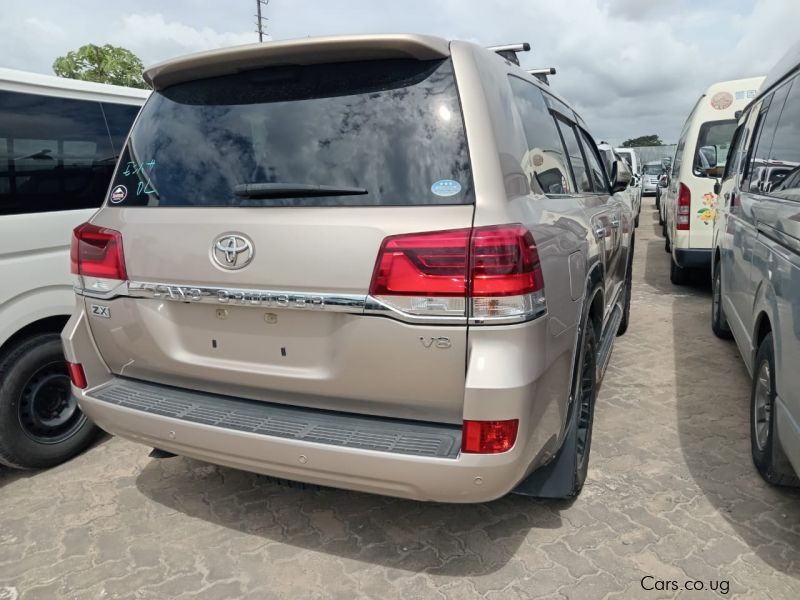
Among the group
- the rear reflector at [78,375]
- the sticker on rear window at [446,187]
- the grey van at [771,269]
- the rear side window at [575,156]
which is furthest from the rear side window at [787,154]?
the rear reflector at [78,375]

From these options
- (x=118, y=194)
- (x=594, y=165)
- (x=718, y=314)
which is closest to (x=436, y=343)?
(x=118, y=194)

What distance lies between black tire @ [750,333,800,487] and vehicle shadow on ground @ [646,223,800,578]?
3.7 inches

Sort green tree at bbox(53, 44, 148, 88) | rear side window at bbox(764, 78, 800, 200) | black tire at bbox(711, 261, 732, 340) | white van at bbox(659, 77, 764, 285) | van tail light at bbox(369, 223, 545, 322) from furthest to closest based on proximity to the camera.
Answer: green tree at bbox(53, 44, 148, 88) → white van at bbox(659, 77, 764, 285) → black tire at bbox(711, 261, 732, 340) → rear side window at bbox(764, 78, 800, 200) → van tail light at bbox(369, 223, 545, 322)

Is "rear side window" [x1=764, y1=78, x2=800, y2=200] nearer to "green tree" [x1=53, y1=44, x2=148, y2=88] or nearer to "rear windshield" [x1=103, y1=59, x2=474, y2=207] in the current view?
"rear windshield" [x1=103, y1=59, x2=474, y2=207]

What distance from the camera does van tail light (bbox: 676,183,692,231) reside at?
711 cm

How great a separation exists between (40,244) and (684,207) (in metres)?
6.64

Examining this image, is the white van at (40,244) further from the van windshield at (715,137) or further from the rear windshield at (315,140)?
the van windshield at (715,137)

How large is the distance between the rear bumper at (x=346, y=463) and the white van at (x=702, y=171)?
238 inches

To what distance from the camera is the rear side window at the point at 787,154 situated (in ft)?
8.81

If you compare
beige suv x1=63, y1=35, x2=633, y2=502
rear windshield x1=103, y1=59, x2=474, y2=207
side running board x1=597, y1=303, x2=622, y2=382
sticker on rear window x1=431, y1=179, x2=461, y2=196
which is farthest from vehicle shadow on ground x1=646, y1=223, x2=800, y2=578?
rear windshield x1=103, y1=59, x2=474, y2=207

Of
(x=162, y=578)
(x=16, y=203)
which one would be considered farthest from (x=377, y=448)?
(x=16, y=203)

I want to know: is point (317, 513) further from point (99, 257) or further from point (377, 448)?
point (99, 257)

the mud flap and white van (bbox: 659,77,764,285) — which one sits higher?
white van (bbox: 659,77,764,285)

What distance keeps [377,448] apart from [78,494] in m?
1.99
